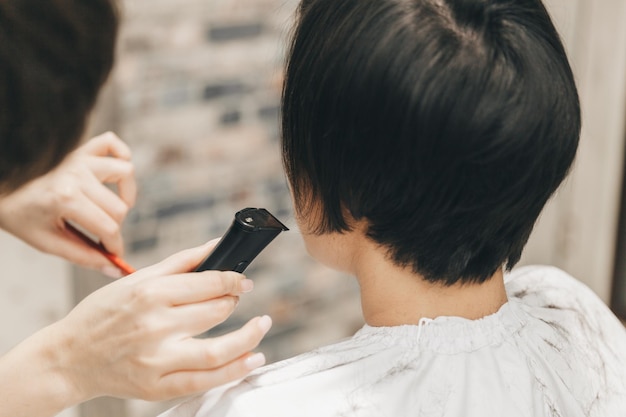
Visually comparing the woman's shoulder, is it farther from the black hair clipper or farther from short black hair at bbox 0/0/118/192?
short black hair at bbox 0/0/118/192

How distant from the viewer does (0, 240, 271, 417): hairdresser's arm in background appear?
82cm

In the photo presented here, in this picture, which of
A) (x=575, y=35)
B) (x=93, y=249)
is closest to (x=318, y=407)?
(x=93, y=249)

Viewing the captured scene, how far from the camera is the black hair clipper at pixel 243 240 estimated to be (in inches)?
32.7

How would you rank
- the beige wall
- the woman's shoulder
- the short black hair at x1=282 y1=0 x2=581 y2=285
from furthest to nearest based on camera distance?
the beige wall, the woman's shoulder, the short black hair at x1=282 y1=0 x2=581 y2=285

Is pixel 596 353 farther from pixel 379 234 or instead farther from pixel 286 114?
pixel 286 114

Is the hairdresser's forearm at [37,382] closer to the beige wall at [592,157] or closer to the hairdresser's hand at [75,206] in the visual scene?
the hairdresser's hand at [75,206]

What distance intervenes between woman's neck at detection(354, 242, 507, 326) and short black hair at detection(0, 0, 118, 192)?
69cm

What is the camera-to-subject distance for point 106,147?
52.6 inches

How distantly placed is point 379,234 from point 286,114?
0.58 ft

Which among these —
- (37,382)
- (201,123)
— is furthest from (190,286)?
(201,123)

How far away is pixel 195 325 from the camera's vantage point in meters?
0.84

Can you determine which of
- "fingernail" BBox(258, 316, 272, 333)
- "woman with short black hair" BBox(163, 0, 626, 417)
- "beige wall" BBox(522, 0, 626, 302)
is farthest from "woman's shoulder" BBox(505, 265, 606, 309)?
"beige wall" BBox(522, 0, 626, 302)

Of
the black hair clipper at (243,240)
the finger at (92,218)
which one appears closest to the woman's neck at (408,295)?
the black hair clipper at (243,240)

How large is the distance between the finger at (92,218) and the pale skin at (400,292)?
1.56 ft
